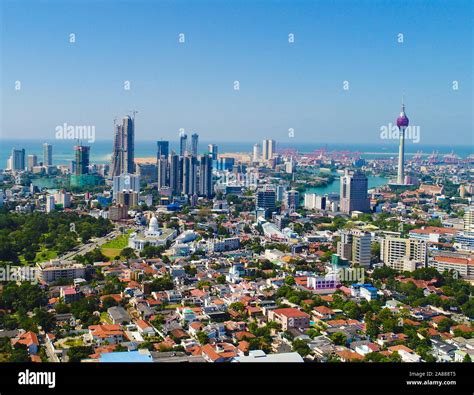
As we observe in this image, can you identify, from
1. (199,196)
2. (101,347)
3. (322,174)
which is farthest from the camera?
(322,174)

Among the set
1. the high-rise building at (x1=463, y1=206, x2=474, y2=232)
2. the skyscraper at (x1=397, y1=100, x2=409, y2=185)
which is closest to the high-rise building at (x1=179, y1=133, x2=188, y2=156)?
the skyscraper at (x1=397, y1=100, x2=409, y2=185)

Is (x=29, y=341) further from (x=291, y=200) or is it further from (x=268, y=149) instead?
(x=268, y=149)

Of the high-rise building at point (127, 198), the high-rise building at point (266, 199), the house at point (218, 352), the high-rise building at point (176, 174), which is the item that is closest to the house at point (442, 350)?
the house at point (218, 352)

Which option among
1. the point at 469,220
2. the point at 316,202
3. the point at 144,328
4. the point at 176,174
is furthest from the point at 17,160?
the point at 144,328

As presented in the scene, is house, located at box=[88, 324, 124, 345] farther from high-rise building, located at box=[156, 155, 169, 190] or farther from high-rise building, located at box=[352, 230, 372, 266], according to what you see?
high-rise building, located at box=[156, 155, 169, 190]

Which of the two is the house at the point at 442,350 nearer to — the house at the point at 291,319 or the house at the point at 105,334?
the house at the point at 291,319
